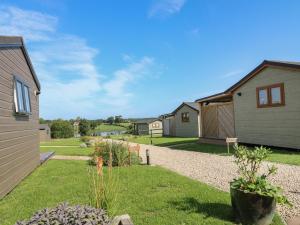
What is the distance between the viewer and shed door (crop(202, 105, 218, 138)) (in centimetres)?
1972

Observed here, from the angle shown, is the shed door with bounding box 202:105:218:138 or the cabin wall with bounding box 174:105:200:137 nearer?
the shed door with bounding box 202:105:218:138

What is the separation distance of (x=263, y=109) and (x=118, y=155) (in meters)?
8.53

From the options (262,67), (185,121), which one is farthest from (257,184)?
(185,121)

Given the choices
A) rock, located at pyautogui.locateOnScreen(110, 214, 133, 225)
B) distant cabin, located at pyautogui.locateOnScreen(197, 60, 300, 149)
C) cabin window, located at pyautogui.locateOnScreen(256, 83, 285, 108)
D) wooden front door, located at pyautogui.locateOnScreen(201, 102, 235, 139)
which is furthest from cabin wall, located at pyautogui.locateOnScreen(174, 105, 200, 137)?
rock, located at pyautogui.locateOnScreen(110, 214, 133, 225)

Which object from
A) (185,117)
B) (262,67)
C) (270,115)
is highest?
(262,67)

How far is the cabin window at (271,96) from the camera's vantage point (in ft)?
47.7

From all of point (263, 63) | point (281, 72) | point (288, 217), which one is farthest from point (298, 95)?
point (288, 217)

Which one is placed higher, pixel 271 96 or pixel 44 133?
pixel 271 96

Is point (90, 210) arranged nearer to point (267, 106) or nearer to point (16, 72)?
point (16, 72)

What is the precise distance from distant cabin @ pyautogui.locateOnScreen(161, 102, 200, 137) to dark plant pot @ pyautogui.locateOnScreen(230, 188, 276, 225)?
2528cm

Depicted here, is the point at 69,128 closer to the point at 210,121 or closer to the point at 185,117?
the point at 185,117

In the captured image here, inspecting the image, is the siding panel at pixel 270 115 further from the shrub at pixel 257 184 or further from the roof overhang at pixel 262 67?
the shrub at pixel 257 184

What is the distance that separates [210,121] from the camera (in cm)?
2012

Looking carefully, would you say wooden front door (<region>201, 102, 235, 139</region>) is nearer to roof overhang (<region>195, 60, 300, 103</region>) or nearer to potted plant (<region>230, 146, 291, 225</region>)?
roof overhang (<region>195, 60, 300, 103</region>)
